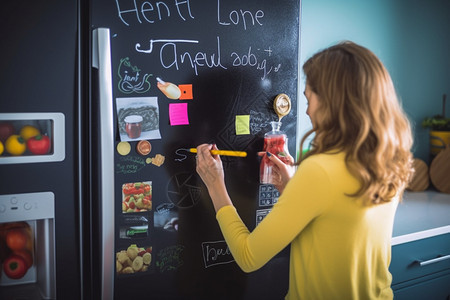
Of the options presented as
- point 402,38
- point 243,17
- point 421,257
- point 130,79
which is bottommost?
point 421,257

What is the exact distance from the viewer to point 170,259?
5.37 ft

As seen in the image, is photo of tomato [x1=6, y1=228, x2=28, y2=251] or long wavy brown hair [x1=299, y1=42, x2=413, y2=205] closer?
long wavy brown hair [x1=299, y1=42, x2=413, y2=205]

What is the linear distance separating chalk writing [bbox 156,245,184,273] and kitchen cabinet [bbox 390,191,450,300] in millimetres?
1025

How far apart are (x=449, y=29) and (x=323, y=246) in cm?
249

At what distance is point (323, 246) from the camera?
52.4 inches

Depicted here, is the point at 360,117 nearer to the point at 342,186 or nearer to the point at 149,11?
the point at 342,186

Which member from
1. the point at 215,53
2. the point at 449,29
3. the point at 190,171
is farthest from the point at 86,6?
the point at 449,29

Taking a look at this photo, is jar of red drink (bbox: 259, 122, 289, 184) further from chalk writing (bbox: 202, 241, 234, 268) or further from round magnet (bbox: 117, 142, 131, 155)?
round magnet (bbox: 117, 142, 131, 155)

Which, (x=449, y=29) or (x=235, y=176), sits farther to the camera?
(x=449, y=29)

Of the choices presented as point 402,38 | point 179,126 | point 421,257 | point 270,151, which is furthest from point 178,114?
point 402,38

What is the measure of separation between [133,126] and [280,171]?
0.55m

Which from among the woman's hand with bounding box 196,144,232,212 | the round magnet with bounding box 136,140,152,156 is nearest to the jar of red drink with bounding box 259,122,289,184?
the woman's hand with bounding box 196,144,232,212

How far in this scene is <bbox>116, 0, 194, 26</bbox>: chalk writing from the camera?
4.76 ft

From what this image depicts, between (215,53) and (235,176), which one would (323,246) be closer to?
(235,176)
